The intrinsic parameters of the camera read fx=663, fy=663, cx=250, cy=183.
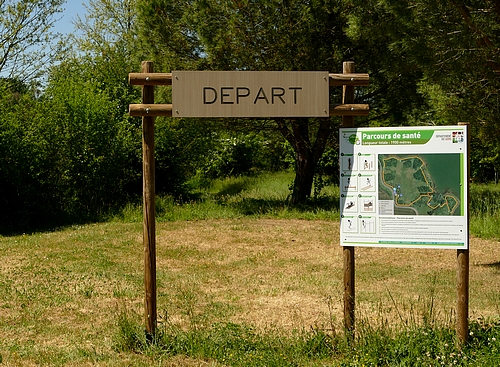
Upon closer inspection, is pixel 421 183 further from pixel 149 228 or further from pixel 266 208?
pixel 266 208

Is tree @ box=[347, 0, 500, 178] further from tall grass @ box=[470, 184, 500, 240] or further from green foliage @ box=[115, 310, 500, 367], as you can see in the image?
green foliage @ box=[115, 310, 500, 367]

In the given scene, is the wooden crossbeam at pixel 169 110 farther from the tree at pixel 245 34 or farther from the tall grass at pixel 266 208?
the tree at pixel 245 34

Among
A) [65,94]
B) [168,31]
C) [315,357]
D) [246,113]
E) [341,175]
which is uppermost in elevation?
[168,31]

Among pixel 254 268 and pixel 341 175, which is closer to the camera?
pixel 341 175

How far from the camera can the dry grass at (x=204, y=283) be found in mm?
6258

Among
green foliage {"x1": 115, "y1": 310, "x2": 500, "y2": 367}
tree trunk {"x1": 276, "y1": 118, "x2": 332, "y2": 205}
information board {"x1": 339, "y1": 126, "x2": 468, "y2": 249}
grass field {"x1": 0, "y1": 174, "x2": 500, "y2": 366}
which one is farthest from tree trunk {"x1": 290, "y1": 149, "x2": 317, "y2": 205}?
information board {"x1": 339, "y1": 126, "x2": 468, "y2": 249}

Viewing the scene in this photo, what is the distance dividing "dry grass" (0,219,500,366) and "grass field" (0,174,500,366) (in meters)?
0.02

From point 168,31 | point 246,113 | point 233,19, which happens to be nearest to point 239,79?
point 246,113

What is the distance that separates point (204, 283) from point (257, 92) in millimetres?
3908

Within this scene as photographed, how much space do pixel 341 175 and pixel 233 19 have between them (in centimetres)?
986

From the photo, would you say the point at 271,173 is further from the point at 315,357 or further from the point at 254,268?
the point at 315,357

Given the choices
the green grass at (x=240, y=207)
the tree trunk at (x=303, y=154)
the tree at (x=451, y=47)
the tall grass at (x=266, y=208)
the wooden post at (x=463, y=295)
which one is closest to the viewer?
the wooden post at (x=463, y=295)

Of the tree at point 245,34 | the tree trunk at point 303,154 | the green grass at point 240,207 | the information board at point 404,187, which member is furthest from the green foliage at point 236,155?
the information board at point 404,187

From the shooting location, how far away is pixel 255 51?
15086mm
